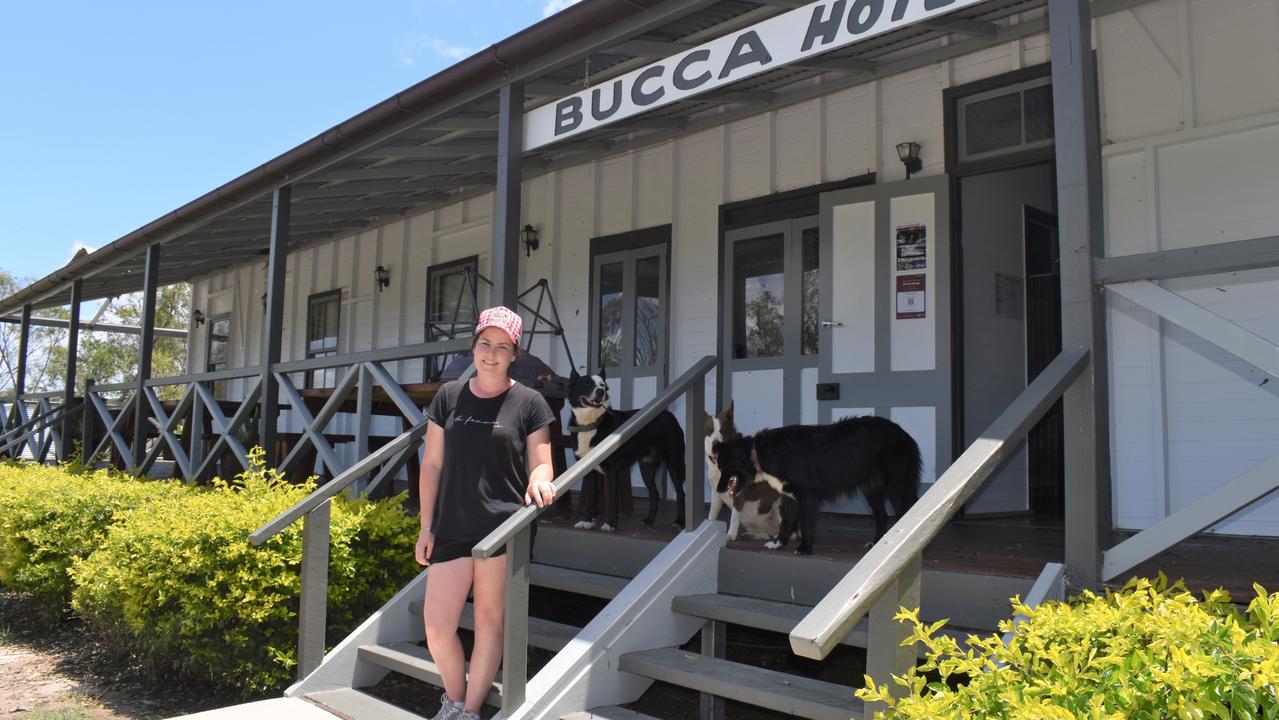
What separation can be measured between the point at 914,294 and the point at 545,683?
3.56 meters

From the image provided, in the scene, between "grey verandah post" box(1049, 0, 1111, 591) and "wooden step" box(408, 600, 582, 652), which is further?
"wooden step" box(408, 600, 582, 652)

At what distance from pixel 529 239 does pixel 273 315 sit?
2.42m

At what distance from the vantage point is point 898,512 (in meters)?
4.43

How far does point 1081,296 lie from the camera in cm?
308

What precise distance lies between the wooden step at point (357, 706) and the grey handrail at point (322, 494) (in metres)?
0.71

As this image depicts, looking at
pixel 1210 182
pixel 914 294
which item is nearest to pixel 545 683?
pixel 914 294

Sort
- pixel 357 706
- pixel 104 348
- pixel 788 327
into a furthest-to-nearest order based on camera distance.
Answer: pixel 104 348 < pixel 788 327 < pixel 357 706

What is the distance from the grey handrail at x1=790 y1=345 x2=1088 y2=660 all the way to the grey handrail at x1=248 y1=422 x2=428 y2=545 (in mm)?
2537

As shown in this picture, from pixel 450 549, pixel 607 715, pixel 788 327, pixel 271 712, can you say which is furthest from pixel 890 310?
pixel 271 712

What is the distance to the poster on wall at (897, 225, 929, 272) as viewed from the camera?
581cm

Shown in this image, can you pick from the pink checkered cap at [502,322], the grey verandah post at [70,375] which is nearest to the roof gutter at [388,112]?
the grey verandah post at [70,375]

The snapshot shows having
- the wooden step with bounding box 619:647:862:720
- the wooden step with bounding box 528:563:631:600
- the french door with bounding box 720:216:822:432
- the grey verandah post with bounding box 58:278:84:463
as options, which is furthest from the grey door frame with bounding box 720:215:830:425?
the grey verandah post with bounding box 58:278:84:463

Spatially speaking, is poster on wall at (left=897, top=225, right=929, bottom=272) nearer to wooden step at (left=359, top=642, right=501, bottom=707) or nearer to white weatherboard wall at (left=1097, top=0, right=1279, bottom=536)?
white weatherboard wall at (left=1097, top=0, right=1279, bottom=536)

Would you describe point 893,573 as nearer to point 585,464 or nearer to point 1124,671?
point 1124,671
